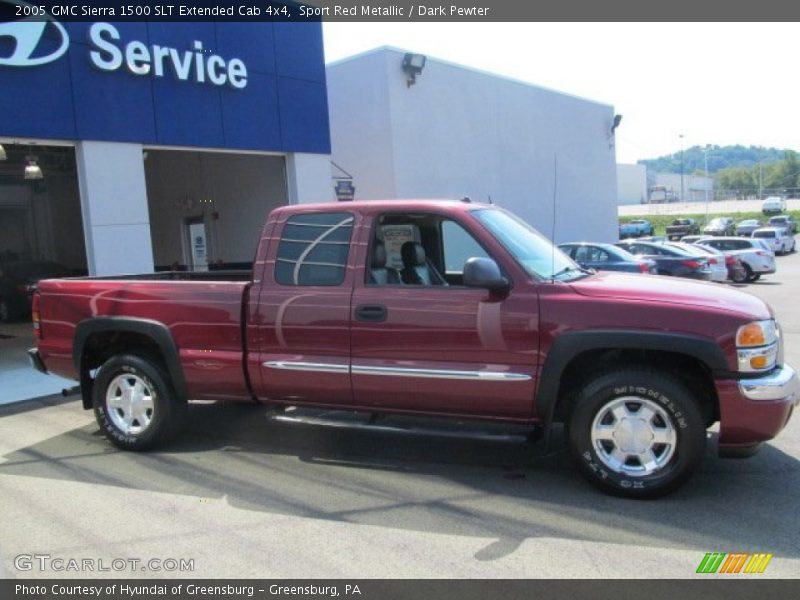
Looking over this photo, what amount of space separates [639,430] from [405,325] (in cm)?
165

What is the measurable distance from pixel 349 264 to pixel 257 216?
11073mm

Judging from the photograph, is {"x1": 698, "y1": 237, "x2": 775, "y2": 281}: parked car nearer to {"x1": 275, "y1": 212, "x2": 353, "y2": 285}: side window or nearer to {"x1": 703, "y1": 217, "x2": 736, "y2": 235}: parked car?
{"x1": 275, "y1": 212, "x2": 353, "y2": 285}: side window

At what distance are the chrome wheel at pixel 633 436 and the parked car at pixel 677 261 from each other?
48.9 ft

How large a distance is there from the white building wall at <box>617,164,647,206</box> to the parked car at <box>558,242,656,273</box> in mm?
89020

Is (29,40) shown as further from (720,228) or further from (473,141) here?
(720,228)

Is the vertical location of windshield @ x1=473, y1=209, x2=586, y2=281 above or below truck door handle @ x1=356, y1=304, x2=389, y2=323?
above

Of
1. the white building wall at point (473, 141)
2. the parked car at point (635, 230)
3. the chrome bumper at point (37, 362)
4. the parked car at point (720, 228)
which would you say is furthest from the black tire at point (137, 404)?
the parked car at point (635, 230)

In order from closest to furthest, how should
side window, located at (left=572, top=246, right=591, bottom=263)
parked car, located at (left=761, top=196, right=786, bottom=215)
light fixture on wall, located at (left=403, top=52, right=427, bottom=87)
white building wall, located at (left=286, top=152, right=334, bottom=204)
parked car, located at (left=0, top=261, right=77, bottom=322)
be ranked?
1. white building wall, located at (left=286, top=152, right=334, bottom=204)
2. parked car, located at (left=0, top=261, right=77, bottom=322)
3. side window, located at (left=572, top=246, right=591, bottom=263)
4. light fixture on wall, located at (left=403, top=52, right=427, bottom=87)
5. parked car, located at (left=761, top=196, right=786, bottom=215)

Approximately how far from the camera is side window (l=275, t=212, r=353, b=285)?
500 centimetres

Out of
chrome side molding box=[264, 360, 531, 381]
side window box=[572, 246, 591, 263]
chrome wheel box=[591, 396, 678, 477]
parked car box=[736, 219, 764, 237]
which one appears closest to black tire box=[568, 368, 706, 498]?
chrome wheel box=[591, 396, 678, 477]

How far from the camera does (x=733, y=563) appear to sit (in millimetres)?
3467

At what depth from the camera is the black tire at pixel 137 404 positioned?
5.53 meters

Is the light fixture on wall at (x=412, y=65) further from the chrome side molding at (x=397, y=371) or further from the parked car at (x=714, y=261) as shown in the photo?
the chrome side molding at (x=397, y=371)

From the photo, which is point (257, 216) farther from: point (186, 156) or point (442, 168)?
point (442, 168)
